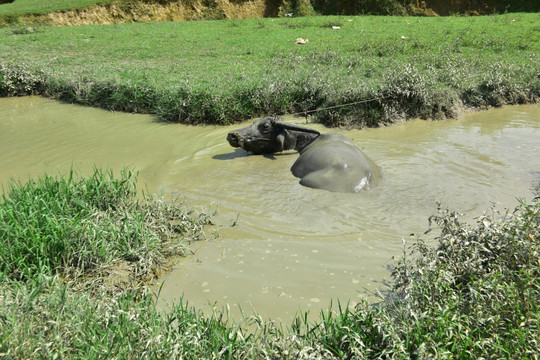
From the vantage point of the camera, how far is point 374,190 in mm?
5230

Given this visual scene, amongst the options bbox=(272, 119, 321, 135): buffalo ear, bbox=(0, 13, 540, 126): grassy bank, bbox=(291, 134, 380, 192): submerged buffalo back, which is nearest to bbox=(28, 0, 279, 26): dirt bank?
bbox=(0, 13, 540, 126): grassy bank

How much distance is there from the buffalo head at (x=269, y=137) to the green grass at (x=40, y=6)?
16346 mm

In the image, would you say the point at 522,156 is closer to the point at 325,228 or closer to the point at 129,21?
the point at 325,228

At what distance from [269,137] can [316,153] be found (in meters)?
0.99

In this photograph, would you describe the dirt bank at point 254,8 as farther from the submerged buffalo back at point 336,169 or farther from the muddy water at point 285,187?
the submerged buffalo back at point 336,169

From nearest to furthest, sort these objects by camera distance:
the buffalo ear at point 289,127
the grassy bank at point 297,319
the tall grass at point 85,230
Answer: the grassy bank at point 297,319 → the tall grass at point 85,230 → the buffalo ear at point 289,127

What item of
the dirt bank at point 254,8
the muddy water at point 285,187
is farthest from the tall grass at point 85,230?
the dirt bank at point 254,8

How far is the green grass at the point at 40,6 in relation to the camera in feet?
61.9

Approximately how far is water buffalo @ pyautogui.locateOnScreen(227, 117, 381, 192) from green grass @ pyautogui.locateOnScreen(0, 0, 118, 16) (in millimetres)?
16410

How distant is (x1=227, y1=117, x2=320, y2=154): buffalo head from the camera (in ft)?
20.6

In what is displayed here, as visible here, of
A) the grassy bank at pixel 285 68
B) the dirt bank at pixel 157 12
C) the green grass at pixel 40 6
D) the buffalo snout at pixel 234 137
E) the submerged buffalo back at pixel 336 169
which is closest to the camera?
the submerged buffalo back at pixel 336 169

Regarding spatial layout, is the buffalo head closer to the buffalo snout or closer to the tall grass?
the buffalo snout

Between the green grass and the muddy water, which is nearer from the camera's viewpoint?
the muddy water

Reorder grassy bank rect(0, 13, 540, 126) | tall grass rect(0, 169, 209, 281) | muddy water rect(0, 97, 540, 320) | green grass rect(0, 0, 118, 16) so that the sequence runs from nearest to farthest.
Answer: tall grass rect(0, 169, 209, 281), muddy water rect(0, 97, 540, 320), grassy bank rect(0, 13, 540, 126), green grass rect(0, 0, 118, 16)
